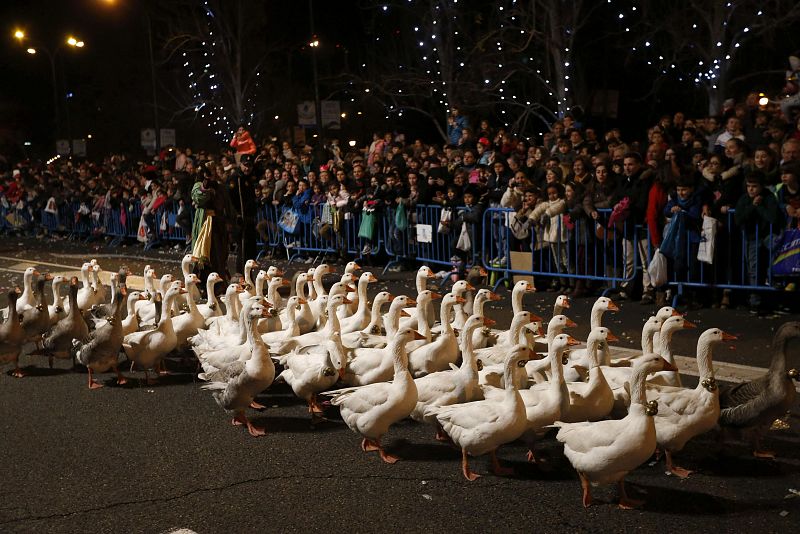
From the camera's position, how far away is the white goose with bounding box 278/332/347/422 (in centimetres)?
767

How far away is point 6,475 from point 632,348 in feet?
20.6

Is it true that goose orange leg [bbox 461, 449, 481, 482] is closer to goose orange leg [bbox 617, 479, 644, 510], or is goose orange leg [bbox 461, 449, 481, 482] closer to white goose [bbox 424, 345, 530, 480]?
white goose [bbox 424, 345, 530, 480]

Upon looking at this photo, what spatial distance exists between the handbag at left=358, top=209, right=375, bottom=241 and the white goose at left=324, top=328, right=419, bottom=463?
31.1 feet

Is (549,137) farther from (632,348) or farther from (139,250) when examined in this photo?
(139,250)

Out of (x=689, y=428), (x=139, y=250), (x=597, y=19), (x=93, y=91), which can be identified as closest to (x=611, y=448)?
(x=689, y=428)

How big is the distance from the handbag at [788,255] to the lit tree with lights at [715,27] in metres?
10.7

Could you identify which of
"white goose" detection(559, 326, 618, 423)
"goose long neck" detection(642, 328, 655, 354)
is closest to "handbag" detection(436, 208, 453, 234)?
"goose long neck" detection(642, 328, 655, 354)

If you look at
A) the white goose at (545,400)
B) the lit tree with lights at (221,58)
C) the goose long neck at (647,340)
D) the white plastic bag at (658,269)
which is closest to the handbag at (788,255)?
the white plastic bag at (658,269)

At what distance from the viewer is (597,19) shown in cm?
2716

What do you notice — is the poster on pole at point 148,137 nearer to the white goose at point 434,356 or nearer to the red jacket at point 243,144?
the red jacket at point 243,144

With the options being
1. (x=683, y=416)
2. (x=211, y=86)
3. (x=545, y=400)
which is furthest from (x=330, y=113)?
(x=683, y=416)

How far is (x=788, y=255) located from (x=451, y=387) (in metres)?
5.52

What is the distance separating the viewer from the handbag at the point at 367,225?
16.4m

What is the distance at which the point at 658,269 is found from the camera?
11.5m
